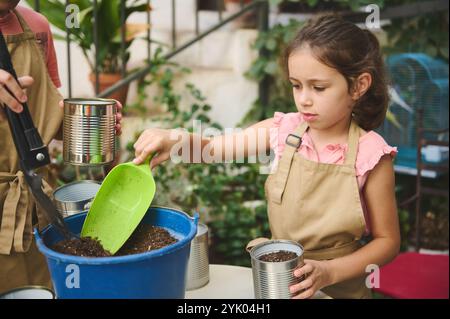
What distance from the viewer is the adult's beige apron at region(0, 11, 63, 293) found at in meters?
1.21

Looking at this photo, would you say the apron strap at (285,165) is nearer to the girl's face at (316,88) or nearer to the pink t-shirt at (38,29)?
the girl's face at (316,88)

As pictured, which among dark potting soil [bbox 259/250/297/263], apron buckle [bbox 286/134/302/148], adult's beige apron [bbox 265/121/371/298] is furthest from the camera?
apron buckle [bbox 286/134/302/148]

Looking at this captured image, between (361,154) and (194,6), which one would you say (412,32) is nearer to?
(194,6)

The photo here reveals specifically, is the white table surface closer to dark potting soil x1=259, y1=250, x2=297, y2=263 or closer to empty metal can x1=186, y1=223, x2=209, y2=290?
empty metal can x1=186, y1=223, x2=209, y2=290

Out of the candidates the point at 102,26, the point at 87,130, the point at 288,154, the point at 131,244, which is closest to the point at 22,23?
the point at 87,130

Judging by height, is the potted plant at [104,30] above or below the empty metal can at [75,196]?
above

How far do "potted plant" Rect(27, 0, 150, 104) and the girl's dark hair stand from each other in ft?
4.73

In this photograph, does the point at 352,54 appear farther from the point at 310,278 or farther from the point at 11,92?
the point at 11,92

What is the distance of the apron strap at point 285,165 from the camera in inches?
54.6

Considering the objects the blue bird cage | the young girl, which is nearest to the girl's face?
the young girl

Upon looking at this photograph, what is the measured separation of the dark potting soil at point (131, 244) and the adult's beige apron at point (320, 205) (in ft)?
1.51

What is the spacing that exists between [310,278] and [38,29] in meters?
0.83
